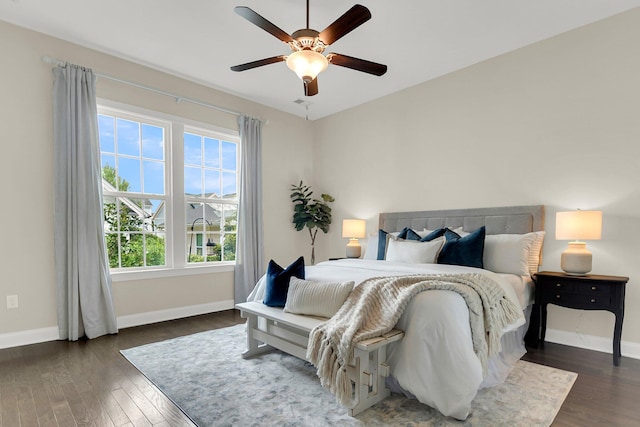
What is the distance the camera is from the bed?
189cm

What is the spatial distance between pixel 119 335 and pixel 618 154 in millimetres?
5075

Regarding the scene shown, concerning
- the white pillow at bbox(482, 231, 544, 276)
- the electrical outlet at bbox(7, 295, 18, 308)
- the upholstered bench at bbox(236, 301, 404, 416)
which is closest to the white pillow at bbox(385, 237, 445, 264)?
the white pillow at bbox(482, 231, 544, 276)

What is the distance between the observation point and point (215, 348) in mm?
3066

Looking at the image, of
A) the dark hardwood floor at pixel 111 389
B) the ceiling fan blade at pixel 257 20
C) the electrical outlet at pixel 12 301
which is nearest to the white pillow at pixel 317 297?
the dark hardwood floor at pixel 111 389

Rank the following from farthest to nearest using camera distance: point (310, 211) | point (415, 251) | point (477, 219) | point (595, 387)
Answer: point (310, 211) → point (477, 219) → point (415, 251) → point (595, 387)

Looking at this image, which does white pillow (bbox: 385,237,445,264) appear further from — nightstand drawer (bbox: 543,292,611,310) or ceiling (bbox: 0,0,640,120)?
ceiling (bbox: 0,0,640,120)

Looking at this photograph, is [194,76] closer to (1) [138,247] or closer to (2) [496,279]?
(1) [138,247]

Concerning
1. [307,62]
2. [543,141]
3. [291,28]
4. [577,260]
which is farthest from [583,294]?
[291,28]

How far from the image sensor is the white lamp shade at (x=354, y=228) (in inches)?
192

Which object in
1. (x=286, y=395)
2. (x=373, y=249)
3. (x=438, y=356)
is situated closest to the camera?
(x=438, y=356)

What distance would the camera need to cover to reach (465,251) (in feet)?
10.7

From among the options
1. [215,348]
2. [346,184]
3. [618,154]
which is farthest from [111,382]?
[618,154]

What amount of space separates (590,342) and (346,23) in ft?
11.4

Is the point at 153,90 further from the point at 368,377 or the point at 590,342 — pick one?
the point at 590,342
